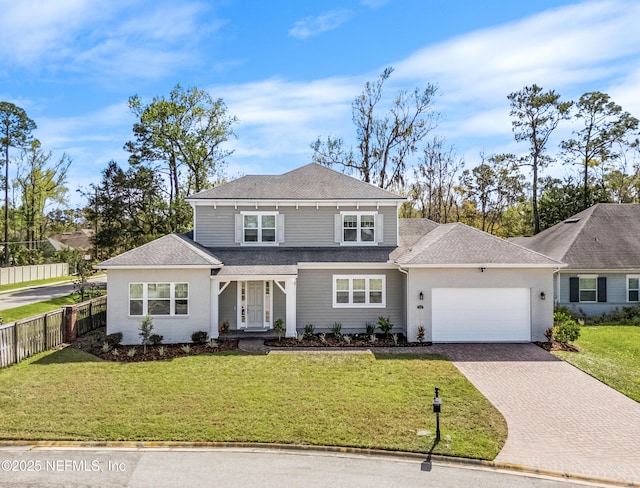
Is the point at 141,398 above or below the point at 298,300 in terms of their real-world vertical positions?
below

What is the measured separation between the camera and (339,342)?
52.6 feet

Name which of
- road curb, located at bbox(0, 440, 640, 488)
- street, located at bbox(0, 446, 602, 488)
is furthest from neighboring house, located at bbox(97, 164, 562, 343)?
street, located at bbox(0, 446, 602, 488)

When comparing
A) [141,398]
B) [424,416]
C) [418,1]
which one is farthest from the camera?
[418,1]

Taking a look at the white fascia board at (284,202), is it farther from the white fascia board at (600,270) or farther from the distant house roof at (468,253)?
the white fascia board at (600,270)

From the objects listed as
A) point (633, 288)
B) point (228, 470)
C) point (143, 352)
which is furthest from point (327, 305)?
point (633, 288)

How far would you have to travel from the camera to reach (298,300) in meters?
17.4

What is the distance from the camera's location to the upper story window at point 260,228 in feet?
61.2

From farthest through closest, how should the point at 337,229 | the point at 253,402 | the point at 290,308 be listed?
the point at 337,229 → the point at 290,308 → the point at 253,402

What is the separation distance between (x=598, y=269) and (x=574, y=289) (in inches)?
59.0

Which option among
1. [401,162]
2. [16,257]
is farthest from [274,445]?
[16,257]

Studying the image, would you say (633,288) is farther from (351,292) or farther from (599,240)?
(351,292)

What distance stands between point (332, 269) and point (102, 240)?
85.7 feet

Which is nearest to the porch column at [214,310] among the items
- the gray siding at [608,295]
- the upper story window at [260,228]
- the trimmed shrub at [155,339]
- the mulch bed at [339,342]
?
the trimmed shrub at [155,339]

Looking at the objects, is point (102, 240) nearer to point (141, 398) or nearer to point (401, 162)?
point (401, 162)
